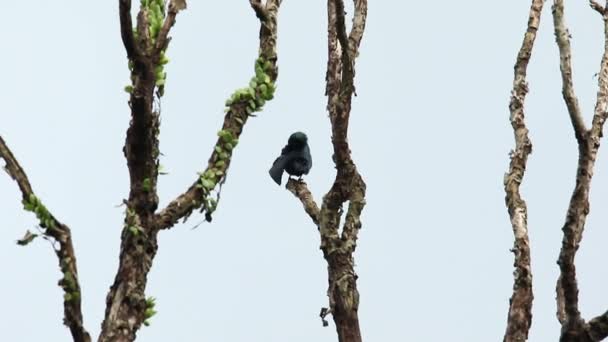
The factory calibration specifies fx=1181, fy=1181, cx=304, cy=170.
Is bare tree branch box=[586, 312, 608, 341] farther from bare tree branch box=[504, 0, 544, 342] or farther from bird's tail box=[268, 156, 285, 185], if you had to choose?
bird's tail box=[268, 156, 285, 185]

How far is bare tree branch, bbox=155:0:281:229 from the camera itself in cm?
859

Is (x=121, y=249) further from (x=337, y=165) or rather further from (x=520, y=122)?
(x=520, y=122)

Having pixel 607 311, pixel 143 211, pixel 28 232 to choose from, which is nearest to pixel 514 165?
pixel 607 311

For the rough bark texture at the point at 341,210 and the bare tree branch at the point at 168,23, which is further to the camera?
the rough bark texture at the point at 341,210

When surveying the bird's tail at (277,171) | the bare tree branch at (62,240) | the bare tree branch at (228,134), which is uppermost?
the bird's tail at (277,171)

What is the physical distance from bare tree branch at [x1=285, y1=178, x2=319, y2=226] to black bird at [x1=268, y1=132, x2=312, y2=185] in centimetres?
11

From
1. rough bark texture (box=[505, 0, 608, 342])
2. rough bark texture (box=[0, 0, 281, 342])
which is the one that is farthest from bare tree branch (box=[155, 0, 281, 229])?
rough bark texture (box=[505, 0, 608, 342])

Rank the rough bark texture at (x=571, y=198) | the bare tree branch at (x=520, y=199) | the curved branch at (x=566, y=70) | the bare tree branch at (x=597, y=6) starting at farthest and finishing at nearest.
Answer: the bare tree branch at (x=597, y=6), the bare tree branch at (x=520, y=199), the curved branch at (x=566, y=70), the rough bark texture at (x=571, y=198)

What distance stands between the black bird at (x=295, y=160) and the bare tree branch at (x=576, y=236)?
3386mm

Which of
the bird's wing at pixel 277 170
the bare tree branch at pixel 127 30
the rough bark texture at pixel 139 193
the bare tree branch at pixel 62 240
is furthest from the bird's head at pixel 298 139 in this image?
the bare tree branch at pixel 62 240

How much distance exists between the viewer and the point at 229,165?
29.6ft

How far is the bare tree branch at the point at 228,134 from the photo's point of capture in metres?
8.59

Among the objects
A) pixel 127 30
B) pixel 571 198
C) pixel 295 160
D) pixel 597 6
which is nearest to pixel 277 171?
pixel 295 160

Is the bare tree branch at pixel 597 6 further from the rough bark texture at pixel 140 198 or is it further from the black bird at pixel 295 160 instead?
the rough bark texture at pixel 140 198
